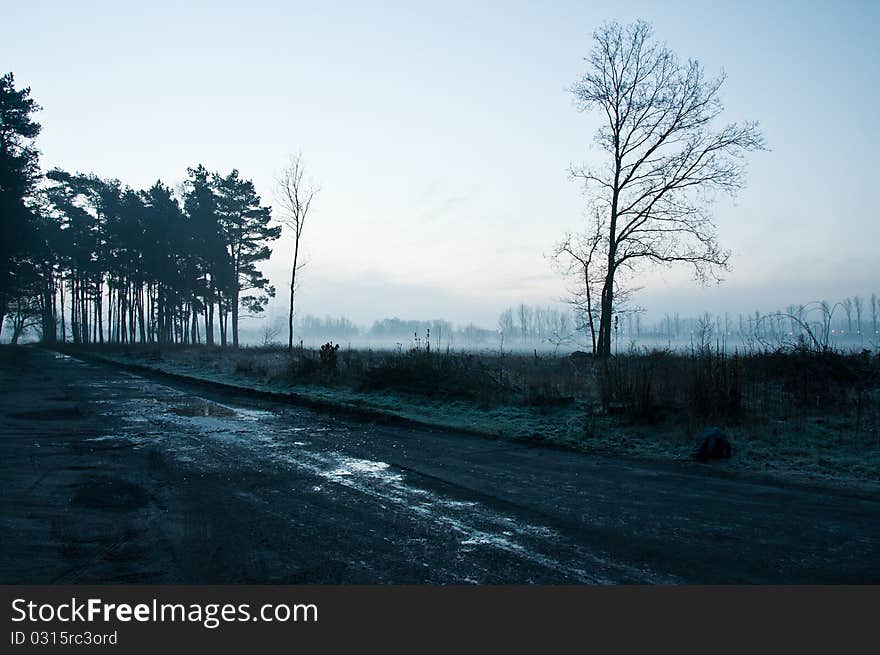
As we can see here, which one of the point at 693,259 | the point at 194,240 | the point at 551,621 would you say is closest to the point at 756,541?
the point at 551,621

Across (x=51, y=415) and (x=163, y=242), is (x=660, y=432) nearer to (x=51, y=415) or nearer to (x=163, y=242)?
(x=51, y=415)

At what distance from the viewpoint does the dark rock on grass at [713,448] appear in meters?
8.12

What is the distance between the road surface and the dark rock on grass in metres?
0.46

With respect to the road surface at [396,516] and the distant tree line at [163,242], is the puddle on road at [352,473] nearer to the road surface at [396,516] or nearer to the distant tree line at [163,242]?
the road surface at [396,516]

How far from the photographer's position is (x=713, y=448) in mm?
8117

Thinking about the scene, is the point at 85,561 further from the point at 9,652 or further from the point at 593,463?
the point at 593,463

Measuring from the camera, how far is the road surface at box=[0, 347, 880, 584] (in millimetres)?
4051

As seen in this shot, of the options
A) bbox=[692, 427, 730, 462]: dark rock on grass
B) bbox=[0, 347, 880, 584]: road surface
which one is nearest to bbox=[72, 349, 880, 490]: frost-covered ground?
bbox=[692, 427, 730, 462]: dark rock on grass

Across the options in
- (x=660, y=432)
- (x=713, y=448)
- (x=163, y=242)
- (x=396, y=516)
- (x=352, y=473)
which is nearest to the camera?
(x=396, y=516)

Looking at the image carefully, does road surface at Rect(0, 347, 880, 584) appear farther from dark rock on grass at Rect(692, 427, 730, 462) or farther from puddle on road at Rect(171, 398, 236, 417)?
puddle on road at Rect(171, 398, 236, 417)

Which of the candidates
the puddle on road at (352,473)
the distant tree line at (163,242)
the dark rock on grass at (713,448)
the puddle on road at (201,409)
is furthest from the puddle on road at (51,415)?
the distant tree line at (163,242)

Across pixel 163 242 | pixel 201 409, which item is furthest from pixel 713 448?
pixel 163 242

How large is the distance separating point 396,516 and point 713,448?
526 cm

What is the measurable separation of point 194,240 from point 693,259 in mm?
44833
